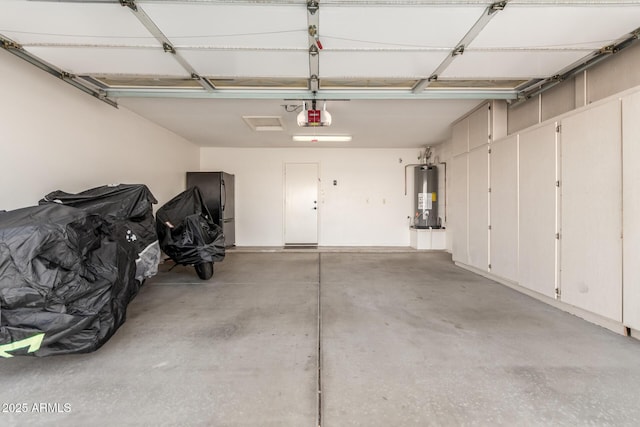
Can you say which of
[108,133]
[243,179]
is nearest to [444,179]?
[243,179]

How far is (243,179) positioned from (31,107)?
4.35 m

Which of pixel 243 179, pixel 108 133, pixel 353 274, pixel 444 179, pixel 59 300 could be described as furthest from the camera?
pixel 243 179

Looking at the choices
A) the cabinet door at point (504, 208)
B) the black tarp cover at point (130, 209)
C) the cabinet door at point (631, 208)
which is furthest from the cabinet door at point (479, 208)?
the black tarp cover at point (130, 209)

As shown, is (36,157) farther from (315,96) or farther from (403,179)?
(403,179)

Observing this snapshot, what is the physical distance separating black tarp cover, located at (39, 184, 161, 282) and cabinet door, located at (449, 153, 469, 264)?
4415 mm

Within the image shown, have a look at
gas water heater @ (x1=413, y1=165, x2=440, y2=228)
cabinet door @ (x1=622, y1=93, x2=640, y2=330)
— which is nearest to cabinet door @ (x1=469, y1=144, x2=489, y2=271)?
cabinet door @ (x1=622, y1=93, x2=640, y2=330)

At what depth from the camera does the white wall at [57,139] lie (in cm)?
252

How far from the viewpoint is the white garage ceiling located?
6.29 ft

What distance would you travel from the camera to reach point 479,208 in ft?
13.6

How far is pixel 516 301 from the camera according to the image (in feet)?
10.1

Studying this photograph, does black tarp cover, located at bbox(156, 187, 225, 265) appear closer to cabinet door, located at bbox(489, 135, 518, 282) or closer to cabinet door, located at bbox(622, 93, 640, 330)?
cabinet door, located at bbox(489, 135, 518, 282)

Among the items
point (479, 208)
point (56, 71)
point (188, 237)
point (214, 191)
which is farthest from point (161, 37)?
point (479, 208)

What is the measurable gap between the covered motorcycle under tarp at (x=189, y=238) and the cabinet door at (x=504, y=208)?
12.2ft

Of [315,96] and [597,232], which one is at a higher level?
[315,96]
